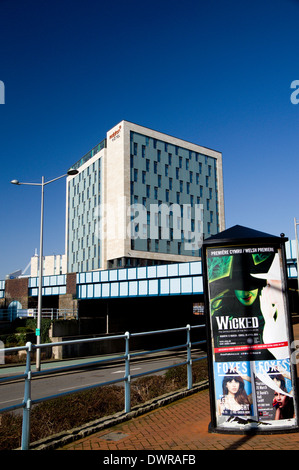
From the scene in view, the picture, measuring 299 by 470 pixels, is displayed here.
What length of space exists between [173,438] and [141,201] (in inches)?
2533

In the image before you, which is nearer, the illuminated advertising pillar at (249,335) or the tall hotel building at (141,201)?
the illuminated advertising pillar at (249,335)

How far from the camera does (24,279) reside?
54688 mm

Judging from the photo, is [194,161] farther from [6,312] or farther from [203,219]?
[6,312]

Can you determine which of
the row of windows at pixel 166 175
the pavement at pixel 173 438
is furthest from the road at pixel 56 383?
the row of windows at pixel 166 175

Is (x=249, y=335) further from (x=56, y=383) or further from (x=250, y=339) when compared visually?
(x=56, y=383)

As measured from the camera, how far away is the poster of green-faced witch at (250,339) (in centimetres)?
606

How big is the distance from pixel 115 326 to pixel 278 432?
42525mm

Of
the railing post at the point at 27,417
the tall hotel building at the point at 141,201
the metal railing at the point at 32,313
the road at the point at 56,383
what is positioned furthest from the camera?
the tall hotel building at the point at 141,201

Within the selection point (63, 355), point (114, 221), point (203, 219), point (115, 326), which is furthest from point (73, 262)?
point (63, 355)

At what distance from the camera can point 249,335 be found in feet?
20.6

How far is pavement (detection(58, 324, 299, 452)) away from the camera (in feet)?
17.8

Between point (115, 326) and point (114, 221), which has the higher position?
point (114, 221)

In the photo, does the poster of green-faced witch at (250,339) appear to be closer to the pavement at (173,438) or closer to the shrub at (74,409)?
the pavement at (173,438)
